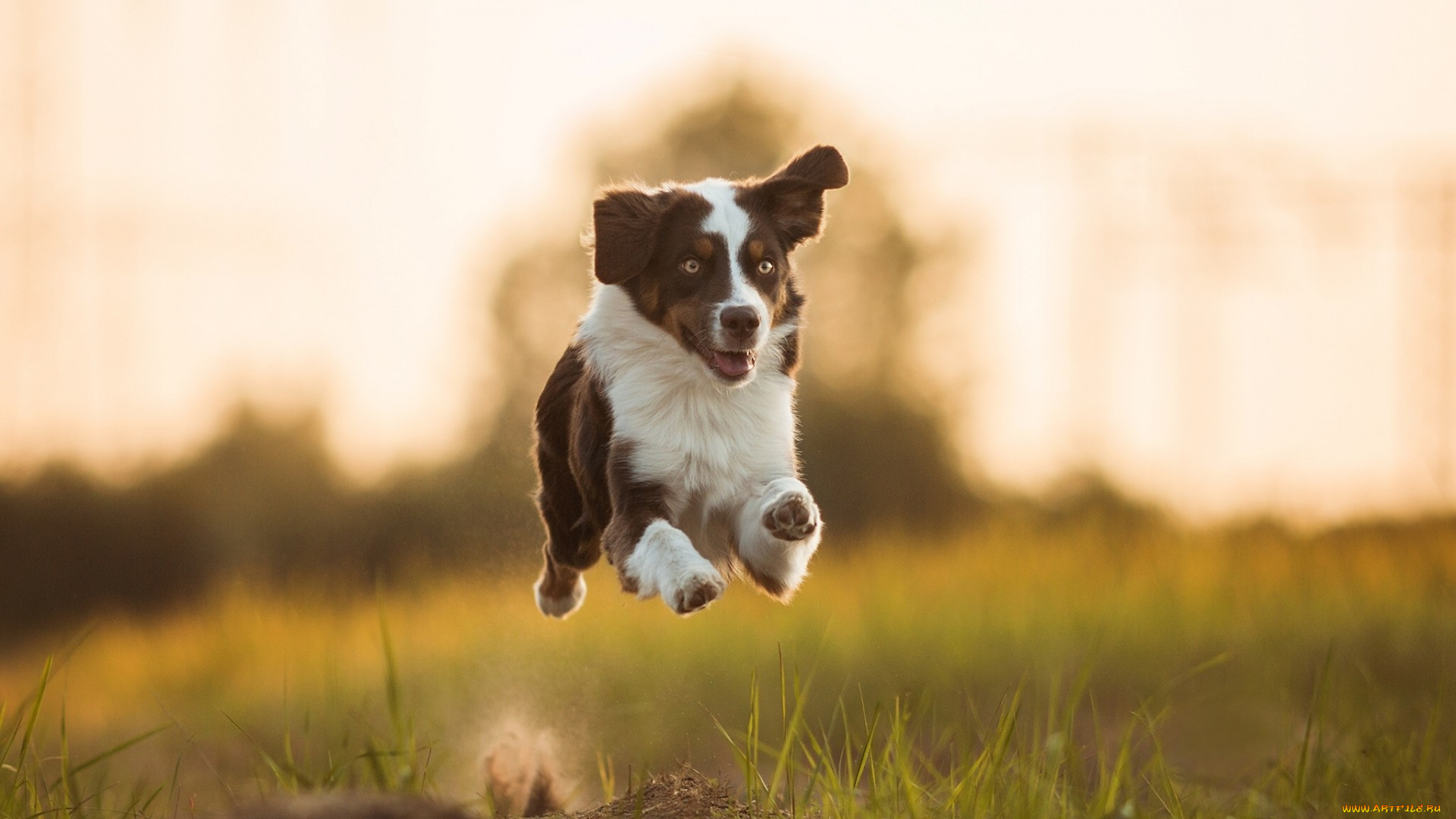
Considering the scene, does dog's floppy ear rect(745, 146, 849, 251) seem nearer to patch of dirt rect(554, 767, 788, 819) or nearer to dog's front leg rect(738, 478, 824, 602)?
dog's front leg rect(738, 478, 824, 602)

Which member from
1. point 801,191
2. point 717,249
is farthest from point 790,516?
point 801,191

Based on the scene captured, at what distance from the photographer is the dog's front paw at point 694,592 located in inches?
164

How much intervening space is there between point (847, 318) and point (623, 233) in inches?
338

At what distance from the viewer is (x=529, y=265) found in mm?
12320

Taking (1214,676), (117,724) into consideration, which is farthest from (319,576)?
(1214,676)

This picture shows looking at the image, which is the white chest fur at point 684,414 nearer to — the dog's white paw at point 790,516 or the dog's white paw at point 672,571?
the dog's white paw at point 672,571

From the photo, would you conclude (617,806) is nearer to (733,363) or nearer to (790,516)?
(790,516)

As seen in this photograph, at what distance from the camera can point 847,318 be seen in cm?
1323

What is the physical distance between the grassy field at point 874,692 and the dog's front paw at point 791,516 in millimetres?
729

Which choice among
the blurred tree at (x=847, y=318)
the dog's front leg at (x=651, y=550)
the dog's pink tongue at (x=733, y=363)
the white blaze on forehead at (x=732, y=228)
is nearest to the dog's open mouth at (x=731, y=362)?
the dog's pink tongue at (x=733, y=363)

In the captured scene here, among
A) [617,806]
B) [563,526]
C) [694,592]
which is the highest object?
A: [694,592]

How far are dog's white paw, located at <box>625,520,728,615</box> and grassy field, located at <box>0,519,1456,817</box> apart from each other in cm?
76

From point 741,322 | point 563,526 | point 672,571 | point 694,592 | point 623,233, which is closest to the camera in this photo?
point 694,592

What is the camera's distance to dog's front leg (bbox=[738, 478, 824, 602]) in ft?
14.6
